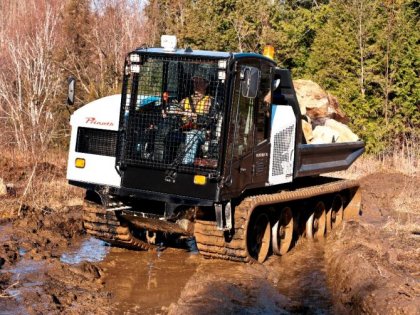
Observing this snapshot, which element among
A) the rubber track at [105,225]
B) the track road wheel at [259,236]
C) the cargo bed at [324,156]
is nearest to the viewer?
the rubber track at [105,225]

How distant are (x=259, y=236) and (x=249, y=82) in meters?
2.44

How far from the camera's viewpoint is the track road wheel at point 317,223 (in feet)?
36.3

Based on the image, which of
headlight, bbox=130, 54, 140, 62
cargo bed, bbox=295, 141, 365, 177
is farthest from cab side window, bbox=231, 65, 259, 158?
cargo bed, bbox=295, 141, 365, 177

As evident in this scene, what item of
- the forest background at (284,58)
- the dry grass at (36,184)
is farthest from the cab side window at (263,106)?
the forest background at (284,58)

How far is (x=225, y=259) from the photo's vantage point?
841 cm

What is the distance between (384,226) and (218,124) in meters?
5.82

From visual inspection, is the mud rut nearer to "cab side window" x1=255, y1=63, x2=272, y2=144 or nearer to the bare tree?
"cab side window" x1=255, y1=63, x2=272, y2=144

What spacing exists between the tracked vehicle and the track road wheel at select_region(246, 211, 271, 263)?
1cm

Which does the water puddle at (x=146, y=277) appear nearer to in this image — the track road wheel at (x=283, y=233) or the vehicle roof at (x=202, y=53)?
the track road wheel at (x=283, y=233)

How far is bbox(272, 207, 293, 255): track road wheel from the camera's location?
970 centimetres

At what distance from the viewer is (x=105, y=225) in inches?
349

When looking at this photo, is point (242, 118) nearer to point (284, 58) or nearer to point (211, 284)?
point (211, 284)

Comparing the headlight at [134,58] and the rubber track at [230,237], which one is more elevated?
the headlight at [134,58]

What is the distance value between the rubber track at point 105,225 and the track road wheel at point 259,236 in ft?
5.17
